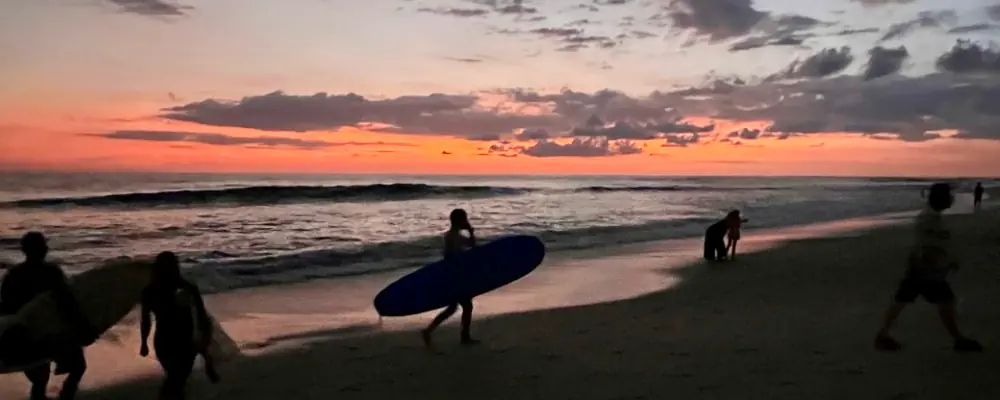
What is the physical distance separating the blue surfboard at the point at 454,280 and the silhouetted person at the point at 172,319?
124 inches

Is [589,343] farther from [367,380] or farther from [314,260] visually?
[314,260]

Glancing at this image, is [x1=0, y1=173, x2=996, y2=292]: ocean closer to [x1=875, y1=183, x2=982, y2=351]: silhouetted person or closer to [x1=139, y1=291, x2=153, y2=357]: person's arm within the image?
[x1=139, y1=291, x2=153, y2=357]: person's arm

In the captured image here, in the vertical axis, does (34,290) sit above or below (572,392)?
above

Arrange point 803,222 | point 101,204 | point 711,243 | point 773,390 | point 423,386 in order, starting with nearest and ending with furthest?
1. point 773,390
2. point 423,386
3. point 711,243
4. point 803,222
5. point 101,204

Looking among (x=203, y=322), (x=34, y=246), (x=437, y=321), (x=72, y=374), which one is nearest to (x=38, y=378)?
(x=72, y=374)

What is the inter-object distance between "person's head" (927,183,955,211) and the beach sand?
1.36 metres

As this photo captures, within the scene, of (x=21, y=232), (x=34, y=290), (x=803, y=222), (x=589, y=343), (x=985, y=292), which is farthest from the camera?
(x=803, y=222)

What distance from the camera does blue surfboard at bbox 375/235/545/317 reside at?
807cm

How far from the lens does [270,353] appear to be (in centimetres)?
812

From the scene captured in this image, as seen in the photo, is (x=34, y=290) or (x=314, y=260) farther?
(x=314, y=260)

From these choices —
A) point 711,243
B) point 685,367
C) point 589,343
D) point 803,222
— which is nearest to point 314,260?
point 711,243

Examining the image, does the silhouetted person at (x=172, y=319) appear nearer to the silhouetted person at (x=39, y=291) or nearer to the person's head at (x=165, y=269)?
the person's head at (x=165, y=269)

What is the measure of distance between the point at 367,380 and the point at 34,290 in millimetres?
2640

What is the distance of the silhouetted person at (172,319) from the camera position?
505 cm
